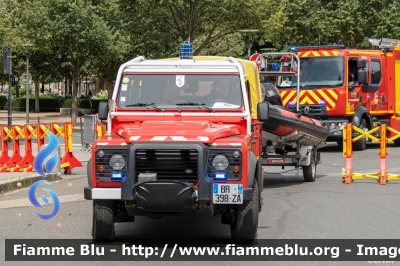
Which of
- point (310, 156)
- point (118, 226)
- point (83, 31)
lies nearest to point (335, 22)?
point (83, 31)

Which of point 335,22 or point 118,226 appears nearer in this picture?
A: point 118,226

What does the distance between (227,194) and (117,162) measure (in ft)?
4.03

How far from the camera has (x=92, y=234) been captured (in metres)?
9.39

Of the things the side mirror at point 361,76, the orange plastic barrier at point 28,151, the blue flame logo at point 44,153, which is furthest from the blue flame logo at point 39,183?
the side mirror at point 361,76

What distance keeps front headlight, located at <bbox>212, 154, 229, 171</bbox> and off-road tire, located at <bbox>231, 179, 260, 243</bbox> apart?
1.58ft

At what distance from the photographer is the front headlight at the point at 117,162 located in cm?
888

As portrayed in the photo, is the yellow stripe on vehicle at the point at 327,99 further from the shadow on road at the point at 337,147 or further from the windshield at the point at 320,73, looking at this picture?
the shadow on road at the point at 337,147

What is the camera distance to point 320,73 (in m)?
24.5

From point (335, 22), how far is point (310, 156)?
29817 millimetres

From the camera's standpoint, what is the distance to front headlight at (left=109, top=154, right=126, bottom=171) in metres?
8.88

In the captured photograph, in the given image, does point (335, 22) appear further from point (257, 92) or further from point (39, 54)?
point (257, 92)

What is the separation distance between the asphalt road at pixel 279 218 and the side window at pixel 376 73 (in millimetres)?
8880

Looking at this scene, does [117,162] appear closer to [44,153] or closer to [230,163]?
[230,163]

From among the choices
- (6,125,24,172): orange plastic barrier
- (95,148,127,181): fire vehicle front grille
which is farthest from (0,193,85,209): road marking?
(6,125,24,172): orange plastic barrier
